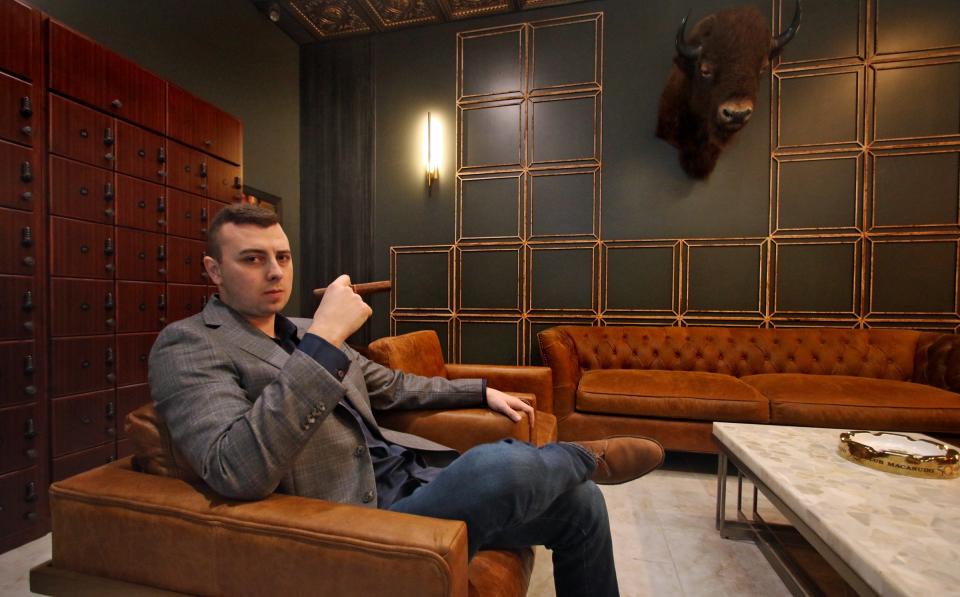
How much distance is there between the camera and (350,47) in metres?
3.87

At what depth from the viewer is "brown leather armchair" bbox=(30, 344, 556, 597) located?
24.2 inches

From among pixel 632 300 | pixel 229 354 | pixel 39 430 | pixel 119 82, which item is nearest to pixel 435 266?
pixel 632 300

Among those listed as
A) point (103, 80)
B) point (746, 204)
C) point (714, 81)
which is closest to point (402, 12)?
point (103, 80)

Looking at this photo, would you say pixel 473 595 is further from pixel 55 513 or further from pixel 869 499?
pixel 869 499

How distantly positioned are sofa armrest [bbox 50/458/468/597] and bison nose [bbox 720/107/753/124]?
3.22 m

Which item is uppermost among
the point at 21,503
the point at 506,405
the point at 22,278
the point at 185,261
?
the point at 185,261

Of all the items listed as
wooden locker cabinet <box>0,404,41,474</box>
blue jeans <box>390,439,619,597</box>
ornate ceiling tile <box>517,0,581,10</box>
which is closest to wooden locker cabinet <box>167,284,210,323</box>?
wooden locker cabinet <box>0,404,41,474</box>

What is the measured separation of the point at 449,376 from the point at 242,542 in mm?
1756

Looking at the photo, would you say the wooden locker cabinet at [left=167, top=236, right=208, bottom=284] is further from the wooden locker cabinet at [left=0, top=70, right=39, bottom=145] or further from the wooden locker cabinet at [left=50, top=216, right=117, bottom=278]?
the wooden locker cabinet at [left=0, top=70, right=39, bottom=145]

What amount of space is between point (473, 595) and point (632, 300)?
2905mm

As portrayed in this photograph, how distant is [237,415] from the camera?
31.0 inches

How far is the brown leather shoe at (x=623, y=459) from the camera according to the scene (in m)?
1.24

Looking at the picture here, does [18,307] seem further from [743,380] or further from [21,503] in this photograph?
[743,380]

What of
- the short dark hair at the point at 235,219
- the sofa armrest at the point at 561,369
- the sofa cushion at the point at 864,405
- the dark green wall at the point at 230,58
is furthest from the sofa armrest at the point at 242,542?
the dark green wall at the point at 230,58
